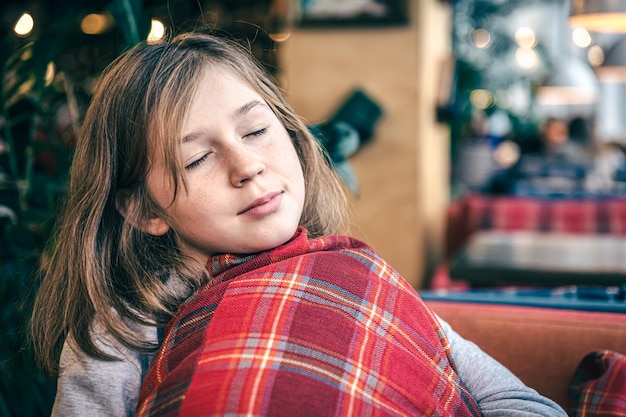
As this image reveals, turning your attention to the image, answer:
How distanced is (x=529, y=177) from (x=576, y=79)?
2.21 metres

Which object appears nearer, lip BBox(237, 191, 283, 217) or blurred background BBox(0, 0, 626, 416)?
lip BBox(237, 191, 283, 217)

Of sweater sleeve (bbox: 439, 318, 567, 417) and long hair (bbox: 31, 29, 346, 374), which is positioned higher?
long hair (bbox: 31, 29, 346, 374)

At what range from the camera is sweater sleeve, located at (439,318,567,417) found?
0.92m

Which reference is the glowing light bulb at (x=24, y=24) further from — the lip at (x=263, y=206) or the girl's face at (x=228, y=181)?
the lip at (x=263, y=206)

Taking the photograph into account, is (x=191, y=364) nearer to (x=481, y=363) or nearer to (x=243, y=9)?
(x=481, y=363)

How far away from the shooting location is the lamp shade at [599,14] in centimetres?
258

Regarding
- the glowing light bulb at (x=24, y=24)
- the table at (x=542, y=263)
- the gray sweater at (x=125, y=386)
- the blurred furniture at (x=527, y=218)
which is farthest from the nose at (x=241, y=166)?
the blurred furniture at (x=527, y=218)

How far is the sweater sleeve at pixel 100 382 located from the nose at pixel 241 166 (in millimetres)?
263

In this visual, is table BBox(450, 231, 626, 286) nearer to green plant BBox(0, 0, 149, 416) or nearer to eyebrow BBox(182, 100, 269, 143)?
green plant BBox(0, 0, 149, 416)

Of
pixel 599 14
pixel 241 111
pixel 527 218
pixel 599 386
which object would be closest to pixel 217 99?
pixel 241 111

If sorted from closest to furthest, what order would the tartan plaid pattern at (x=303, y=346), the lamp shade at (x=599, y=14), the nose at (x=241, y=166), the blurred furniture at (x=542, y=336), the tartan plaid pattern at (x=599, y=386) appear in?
the tartan plaid pattern at (x=303, y=346), the nose at (x=241, y=166), the tartan plaid pattern at (x=599, y=386), the blurred furniture at (x=542, y=336), the lamp shade at (x=599, y=14)

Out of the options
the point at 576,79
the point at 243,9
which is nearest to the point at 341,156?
the point at 243,9

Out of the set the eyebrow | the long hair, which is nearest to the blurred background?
the long hair

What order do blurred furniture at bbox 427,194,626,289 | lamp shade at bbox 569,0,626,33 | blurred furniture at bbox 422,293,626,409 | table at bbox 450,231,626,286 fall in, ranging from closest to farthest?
blurred furniture at bbox 422,293,626,409, table at bbox 450,231,626,286, lamp shade at bbox 569,0,626,33, blurred furniture at bbox 427,194,626,289
